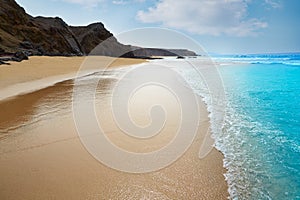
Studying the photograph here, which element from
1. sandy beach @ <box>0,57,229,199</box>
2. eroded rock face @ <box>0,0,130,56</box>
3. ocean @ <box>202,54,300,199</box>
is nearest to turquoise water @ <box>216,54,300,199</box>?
ocean @ <box>202,54,300,199</box>

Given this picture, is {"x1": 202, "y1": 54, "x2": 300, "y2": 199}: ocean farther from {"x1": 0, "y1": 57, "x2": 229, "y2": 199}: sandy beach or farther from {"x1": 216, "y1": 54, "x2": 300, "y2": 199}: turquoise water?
{"x1": 0, "y1": 57, "x2": 229, "y2": 199}: sandy beach

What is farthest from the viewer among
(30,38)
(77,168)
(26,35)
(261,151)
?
(30,38)

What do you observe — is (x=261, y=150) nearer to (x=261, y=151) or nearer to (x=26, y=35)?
(x=261, y=151)

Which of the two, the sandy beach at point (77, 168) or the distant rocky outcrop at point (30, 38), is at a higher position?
the distant rocky outcrop at point (30, 38)

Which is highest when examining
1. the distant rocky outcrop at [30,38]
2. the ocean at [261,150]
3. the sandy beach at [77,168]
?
the distant rocky outcrop at [30,38]

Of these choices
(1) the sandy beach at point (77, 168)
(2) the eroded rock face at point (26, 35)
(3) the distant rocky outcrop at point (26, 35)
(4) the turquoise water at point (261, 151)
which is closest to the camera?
(1) the sandy beach at point (77, 168)

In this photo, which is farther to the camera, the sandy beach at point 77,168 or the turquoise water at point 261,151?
the turquoise water at point 261,151

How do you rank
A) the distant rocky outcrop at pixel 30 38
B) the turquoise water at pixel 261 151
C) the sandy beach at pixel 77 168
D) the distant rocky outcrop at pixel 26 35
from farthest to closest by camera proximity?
the distant rocky outcrop at pixel 26 35 < the distant rocky outcrop at pixel 30 38 < the turquoise water at pixel 261 151 < the sandy beach at pixel 77 168

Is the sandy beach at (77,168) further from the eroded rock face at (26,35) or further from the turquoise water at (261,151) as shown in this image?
the eroded rock face at (26,35)

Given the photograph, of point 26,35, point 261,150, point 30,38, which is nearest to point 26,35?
point 26,35

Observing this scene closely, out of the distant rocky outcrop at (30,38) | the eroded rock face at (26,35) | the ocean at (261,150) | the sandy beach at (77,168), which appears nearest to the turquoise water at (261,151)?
the ocean at (261,150)

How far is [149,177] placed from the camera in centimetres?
415

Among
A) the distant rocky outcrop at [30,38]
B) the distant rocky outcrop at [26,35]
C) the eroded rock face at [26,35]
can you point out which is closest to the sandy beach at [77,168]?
the distant rocky outcrop at [30,38]

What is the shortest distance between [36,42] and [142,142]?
47.8 m
